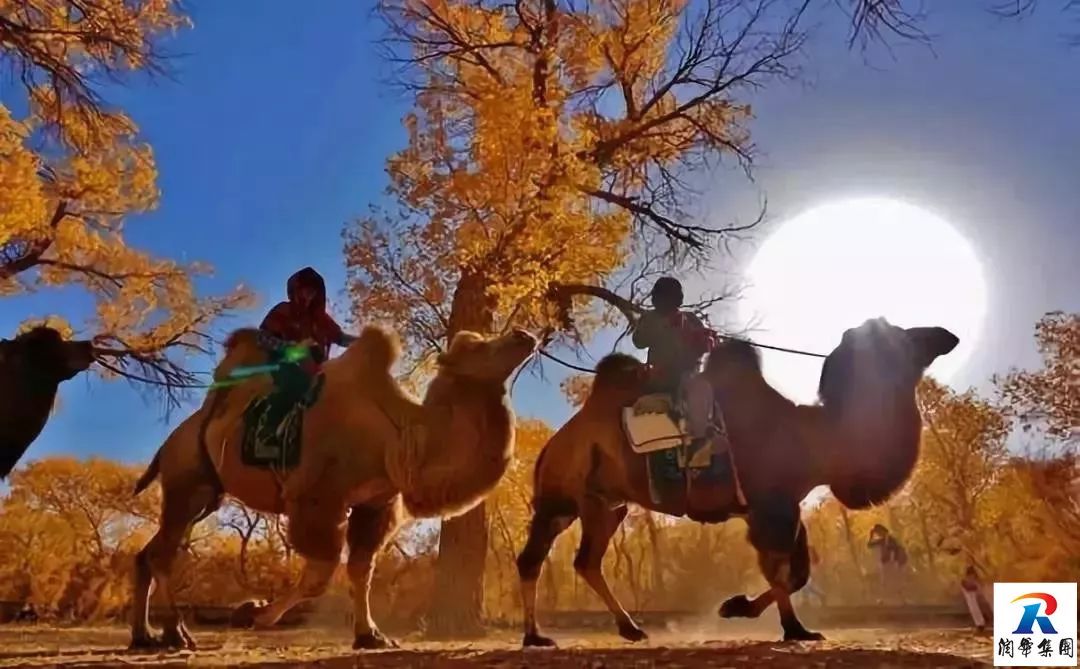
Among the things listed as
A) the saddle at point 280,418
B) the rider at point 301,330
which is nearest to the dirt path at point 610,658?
the saddle at point 280,418

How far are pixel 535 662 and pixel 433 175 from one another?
8.28 metres

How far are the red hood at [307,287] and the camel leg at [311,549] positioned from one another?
157cm

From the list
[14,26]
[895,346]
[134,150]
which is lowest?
[895,346]

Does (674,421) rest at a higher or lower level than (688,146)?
lower

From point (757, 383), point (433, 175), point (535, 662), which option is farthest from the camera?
point (433, 175)

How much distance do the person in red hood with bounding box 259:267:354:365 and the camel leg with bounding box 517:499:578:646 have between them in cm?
187

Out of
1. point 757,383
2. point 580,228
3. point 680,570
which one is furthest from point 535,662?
point 680,570

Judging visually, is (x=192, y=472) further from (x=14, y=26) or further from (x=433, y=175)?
(x=433, y=175)

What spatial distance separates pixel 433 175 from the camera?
12.9 metres

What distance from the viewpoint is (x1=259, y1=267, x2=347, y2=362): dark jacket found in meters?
7.19

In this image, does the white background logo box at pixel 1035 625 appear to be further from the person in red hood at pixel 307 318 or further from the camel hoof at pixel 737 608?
the person in red hood at pixel 307 318

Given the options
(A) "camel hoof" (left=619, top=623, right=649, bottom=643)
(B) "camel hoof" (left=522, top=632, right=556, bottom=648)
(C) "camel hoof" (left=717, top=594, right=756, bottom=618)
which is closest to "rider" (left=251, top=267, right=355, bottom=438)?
(B) "camel hoof" (left=522, top=632, right=556, bottom=648)

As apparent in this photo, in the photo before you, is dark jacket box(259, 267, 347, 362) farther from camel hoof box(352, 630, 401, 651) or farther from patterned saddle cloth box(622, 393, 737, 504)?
patterned saddle cloth box(622, 393, 737, 504)

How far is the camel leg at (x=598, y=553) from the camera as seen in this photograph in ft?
24.6
